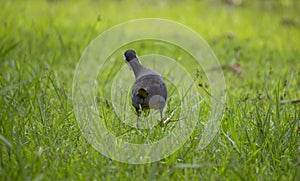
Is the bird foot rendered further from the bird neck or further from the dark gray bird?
the bird neck

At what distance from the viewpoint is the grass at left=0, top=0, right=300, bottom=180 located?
2.20 meters

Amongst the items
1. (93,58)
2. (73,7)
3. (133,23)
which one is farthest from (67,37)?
(73,7)

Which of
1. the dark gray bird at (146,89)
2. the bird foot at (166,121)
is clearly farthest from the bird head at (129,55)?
the bird foot at (166,121)

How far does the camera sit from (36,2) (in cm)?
758

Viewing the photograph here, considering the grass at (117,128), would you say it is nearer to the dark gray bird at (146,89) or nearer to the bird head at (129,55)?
the dark gray bird at (146,89)

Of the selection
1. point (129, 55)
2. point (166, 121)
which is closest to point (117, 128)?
point (166, 121)

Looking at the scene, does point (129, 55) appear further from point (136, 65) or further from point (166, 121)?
point (166, 121)

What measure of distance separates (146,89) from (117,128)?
0.33 m

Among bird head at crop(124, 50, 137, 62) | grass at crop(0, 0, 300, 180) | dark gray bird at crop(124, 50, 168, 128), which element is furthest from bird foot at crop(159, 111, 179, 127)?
bird head at crop(124, 50, 137, 62)

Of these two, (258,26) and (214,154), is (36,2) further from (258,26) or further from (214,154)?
(214,154)

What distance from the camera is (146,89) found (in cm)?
250

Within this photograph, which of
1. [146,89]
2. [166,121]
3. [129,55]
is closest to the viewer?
[146,89]

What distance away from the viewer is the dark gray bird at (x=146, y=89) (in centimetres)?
253

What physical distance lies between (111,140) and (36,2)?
5.57m
